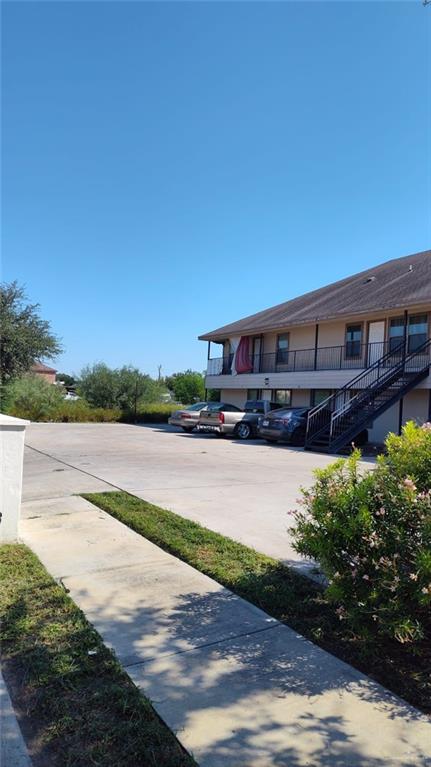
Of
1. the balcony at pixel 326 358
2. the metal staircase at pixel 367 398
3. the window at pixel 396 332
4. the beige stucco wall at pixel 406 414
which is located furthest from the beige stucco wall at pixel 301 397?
the window at pixel 396 332

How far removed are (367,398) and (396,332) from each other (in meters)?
5.06

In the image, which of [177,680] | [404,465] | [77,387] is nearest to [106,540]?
[177,680]

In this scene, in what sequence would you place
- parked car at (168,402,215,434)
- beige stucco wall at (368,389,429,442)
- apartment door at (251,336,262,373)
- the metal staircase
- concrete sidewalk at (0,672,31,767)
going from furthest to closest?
1. apartment door at (251,336,262,373)
2. parked car at (168,402,215,434)
3. beige stucco wall at (368,389,429,442)
4. the metal staircase
5. concrete sidewalk at (0,672,31,767)

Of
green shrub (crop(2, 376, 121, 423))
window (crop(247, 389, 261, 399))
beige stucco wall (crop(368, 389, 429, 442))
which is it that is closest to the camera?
beige stucco wall (crop(368, 389, 429, 442))

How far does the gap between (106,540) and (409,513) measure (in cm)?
335

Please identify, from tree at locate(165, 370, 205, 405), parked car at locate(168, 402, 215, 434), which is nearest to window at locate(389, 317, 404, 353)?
parked car at locate(168, 402, 215, 434)

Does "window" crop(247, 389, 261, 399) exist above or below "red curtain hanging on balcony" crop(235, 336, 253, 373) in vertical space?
below

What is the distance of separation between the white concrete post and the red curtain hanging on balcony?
25059 mm

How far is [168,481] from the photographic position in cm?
919

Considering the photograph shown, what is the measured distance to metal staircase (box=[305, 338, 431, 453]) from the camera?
17.0m

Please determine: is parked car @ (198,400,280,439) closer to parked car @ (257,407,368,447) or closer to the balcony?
parked car @ (257,407,368,447)

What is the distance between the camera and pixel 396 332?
21516 mm

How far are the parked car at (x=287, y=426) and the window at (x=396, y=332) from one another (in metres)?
5.06

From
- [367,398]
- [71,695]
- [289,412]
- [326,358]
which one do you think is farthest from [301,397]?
[71,695]
